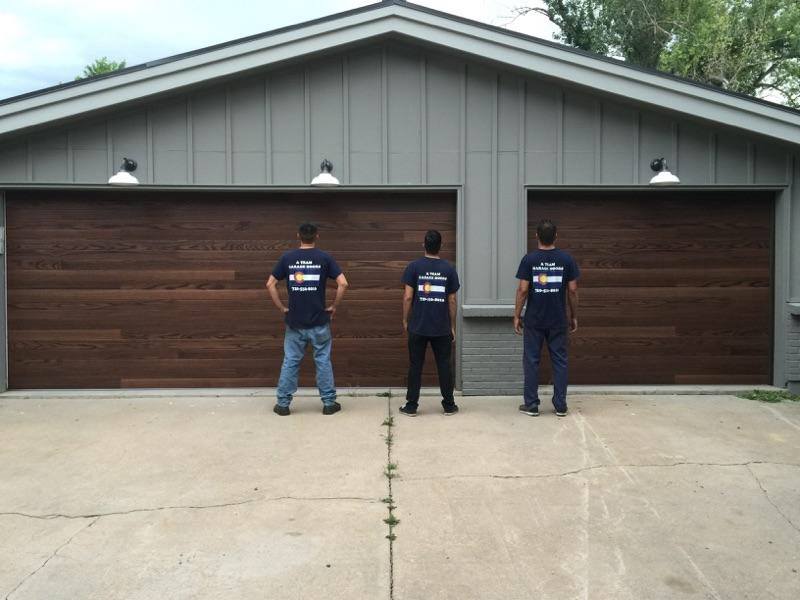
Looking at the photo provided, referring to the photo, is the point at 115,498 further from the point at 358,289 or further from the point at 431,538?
the point at 358,289

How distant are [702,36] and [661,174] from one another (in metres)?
17.9

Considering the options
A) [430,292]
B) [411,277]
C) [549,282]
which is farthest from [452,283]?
[549,282]

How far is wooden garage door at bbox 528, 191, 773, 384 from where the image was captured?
679 cm

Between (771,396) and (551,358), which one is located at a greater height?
(551,358)

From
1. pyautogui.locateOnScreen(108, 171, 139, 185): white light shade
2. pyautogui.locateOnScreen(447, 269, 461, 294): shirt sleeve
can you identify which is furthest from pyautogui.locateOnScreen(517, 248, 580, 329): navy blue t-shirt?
pyautogui.locateOnScreen(108, 171, 139, 185): white light shade

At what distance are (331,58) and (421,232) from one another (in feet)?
6.76

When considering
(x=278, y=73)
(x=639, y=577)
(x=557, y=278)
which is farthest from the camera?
(x=278, y=73)

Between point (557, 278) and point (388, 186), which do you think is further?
point (388, 186)

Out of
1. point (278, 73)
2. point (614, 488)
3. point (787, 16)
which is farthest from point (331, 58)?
point (787, 16)

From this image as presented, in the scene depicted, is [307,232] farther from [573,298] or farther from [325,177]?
[573,298]

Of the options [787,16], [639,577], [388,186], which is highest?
[787,16]

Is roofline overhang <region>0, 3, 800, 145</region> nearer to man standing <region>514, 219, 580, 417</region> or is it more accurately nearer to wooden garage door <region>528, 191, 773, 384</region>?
wooden garage door <region>528, 191, 773, 384</region>

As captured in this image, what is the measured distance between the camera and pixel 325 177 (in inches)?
247

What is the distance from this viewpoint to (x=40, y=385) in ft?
22.3
